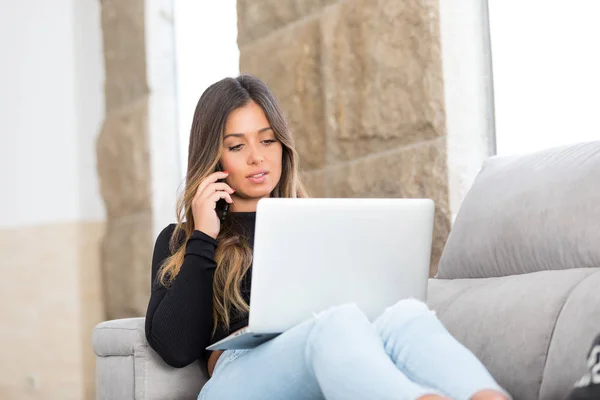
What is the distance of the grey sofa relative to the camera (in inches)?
56.2

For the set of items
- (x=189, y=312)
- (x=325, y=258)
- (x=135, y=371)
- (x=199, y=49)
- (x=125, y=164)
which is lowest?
(x=135, y=371)

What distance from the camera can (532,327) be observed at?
148cm

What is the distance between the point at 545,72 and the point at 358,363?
1.36m

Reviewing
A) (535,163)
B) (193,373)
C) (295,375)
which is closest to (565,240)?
(535,163)

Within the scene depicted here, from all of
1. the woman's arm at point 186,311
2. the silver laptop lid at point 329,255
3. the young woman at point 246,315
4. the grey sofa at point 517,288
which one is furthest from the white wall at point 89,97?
the silver laptop lid at point 329,255

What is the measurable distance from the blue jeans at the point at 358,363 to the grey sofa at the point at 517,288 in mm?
226

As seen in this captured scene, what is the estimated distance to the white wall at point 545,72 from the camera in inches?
85.5

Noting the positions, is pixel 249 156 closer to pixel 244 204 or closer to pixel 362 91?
pixel 244 204

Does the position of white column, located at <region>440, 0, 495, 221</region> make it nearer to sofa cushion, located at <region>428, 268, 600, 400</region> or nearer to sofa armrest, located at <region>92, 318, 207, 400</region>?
sofa cushion, located at <region>428, 268, 600, 400</region>

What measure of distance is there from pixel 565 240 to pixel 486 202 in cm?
26

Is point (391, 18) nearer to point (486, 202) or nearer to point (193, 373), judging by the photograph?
point (486, 202)

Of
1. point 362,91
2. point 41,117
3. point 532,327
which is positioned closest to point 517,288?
point 532,327

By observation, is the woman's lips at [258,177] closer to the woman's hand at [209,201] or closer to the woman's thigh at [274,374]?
the woman's hand at [209,201]

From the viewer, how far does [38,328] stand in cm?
390
